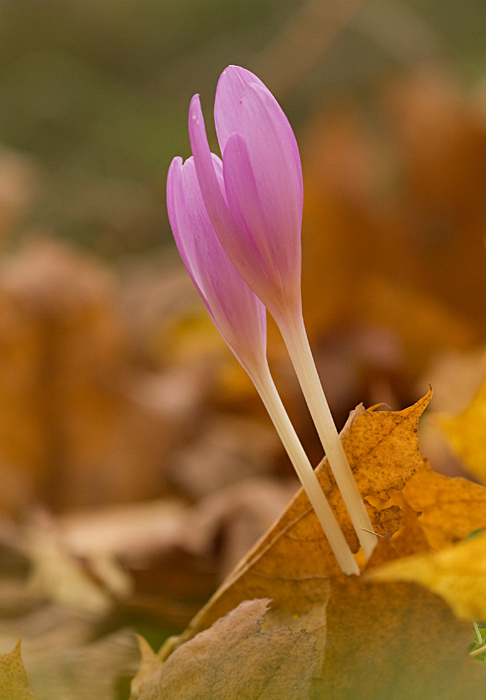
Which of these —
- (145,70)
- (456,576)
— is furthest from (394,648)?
(145,70)

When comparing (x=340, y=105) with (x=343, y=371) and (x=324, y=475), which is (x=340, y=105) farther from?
(x=324, y=475)

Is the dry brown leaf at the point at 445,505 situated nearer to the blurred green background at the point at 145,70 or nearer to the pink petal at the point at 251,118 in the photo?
the pink petal at the point at 251,118

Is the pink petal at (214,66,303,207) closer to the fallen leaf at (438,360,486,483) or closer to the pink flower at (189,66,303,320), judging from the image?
the pink flower at (189,66,303,320)

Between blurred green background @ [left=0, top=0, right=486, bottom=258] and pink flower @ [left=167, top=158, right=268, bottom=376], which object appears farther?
blurred green background @ [left=0, top=0, right=486, bottom=258]

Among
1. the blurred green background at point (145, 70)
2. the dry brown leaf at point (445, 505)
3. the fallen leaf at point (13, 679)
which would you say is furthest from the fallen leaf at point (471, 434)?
the blurred green background at point (145, 70)

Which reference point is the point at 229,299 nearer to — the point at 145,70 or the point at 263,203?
the point at 263,203

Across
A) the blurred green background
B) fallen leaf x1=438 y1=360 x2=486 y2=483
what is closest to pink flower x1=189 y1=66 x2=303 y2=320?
fallen leaf x1=438 y1=360 x2=486 y2=483
